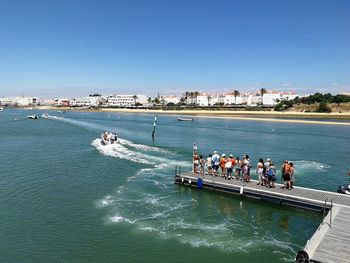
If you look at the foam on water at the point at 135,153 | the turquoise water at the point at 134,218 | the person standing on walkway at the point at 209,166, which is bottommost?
the turquoise water at the point at 134,218

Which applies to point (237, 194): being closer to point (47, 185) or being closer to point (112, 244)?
point (112, 244)

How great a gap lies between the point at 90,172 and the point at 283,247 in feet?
70.0

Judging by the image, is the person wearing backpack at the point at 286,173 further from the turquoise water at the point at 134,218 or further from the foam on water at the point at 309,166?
the foam on water at the point at 309,166

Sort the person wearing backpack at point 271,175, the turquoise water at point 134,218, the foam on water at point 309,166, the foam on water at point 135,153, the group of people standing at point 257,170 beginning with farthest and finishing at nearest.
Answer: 1. the foam on water at point 135,153
2. the foam on water at point 309,166
3. the person wearing backpack at point 271,175
4. the group of people standing at point 257,170
5. the turquoise water at point 134,218

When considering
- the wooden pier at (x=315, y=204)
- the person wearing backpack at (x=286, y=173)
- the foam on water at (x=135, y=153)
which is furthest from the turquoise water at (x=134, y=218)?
the person wearing backpack at (x=286, y=173)

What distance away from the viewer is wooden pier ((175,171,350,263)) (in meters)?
14.2

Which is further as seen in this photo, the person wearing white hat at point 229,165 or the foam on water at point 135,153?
the foam on water at point 135,153

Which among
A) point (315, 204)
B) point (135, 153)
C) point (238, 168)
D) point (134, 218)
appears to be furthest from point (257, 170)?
point (135, 153)

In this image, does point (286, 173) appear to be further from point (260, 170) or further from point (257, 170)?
point (257, 170)

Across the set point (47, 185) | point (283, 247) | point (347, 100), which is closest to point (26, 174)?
point (47, 185)

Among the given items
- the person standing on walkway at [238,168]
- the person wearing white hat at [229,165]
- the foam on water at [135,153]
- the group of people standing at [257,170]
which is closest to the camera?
the group of people standing at [257,170]

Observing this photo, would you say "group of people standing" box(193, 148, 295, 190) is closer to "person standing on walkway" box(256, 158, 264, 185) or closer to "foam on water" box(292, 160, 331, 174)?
"person standing on walkway" box(256, 158, 264, 185)

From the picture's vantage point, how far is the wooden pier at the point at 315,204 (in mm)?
14223

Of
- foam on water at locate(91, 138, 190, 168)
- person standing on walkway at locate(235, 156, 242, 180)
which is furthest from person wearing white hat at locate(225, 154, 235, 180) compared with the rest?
foam on water at locate(91, 138, 190, 168)
